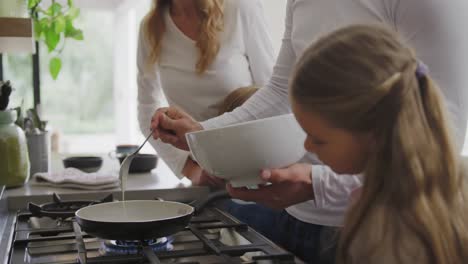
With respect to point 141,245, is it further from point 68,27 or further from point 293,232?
point 68,27

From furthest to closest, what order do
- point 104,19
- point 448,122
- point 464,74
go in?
point 104,19 < point 464,74 < point 448,122

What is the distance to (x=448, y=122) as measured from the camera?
0.73m

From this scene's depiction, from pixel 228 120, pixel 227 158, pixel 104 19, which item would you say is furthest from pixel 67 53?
pixel 227 158

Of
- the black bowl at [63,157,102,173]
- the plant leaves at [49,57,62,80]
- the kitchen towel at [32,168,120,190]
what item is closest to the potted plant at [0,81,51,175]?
the black bowl at [63,157,102,173]

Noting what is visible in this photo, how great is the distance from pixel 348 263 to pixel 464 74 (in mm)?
332

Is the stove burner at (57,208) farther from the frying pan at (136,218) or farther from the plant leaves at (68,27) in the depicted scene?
the plant leaves at (68,27)

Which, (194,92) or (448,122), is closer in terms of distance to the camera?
(448,122)

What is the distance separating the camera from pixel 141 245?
97cm

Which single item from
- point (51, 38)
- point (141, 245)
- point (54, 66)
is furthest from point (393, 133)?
point (54, 66)

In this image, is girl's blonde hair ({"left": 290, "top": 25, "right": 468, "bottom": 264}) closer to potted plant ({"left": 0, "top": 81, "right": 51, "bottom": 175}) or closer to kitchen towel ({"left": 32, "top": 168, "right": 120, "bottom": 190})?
kitchen towel ({"left": 32, "top": 168, "right": 120, "bottom": 190})

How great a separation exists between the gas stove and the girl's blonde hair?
9.5 inches

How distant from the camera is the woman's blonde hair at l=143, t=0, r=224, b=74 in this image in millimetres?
1665

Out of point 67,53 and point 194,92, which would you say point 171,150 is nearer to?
point 194,92

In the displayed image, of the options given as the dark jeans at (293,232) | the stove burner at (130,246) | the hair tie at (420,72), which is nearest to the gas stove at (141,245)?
the stove burner at (130,246)
